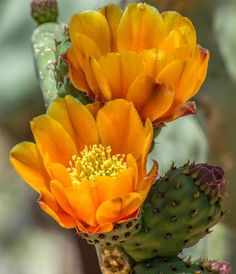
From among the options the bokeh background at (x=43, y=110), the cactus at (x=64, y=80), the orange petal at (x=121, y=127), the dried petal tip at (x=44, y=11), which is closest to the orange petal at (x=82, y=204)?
the orange petal at (x=121, y=127)

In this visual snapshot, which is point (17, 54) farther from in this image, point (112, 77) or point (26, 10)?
point (112, 77)

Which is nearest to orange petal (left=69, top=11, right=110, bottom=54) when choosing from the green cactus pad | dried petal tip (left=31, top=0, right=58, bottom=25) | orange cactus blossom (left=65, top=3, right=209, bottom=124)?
orange cactus blossom (left=65, top=3, right=209, bottom=124)

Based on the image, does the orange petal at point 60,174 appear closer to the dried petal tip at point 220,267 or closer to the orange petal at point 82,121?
the orange petal at point 82,121

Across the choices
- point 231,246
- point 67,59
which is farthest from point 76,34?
point 231,246

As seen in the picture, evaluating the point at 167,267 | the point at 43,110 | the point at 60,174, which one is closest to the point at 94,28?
the point at 60,174

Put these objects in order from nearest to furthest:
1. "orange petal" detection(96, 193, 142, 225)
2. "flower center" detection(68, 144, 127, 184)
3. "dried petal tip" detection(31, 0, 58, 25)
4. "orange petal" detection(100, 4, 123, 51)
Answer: "orange petal" detection(96, 193, 142, 225) < "flower center" detection(68, 144, 127, 184) < "orange petal" detection(100, 4, 123, 51) < "dried petal tip" detection(31, 0, 58, 25)

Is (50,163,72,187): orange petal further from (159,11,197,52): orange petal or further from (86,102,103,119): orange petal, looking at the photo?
(159,11,197,52): orange petal

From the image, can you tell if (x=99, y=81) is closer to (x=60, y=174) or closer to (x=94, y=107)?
(x=94, y=107)
